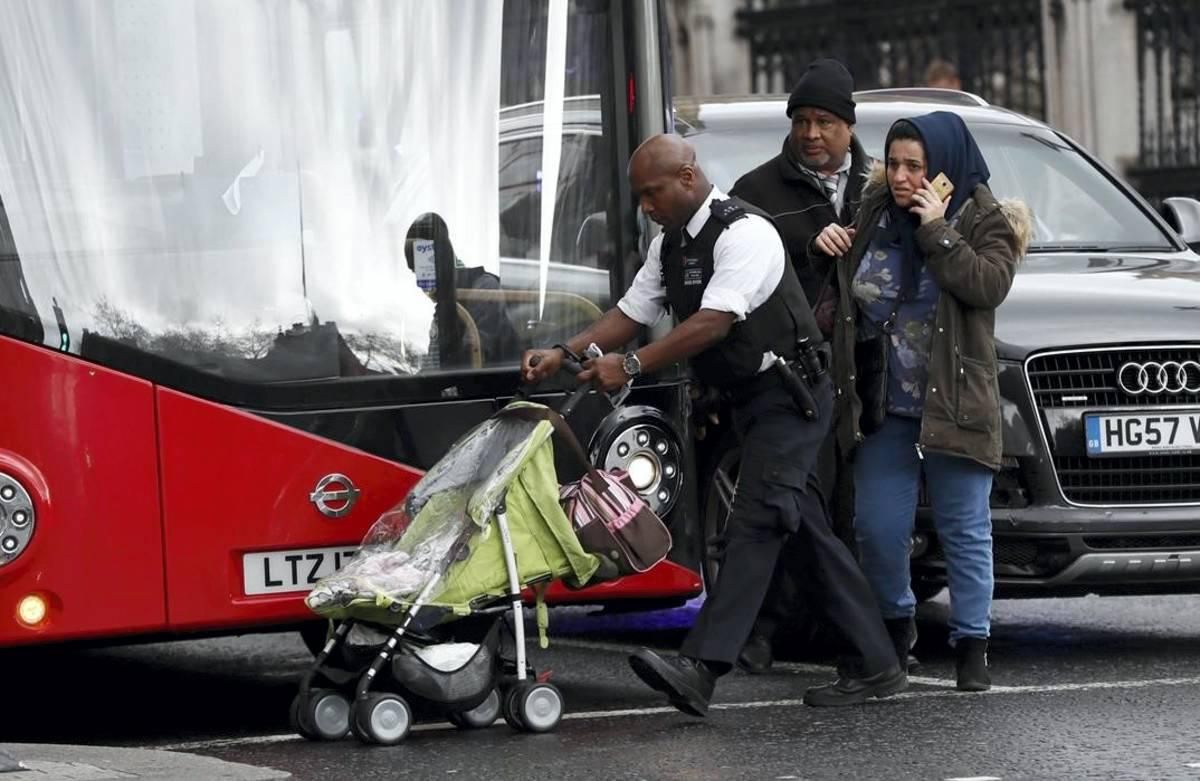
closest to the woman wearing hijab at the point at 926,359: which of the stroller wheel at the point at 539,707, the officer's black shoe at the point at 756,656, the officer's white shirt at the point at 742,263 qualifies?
the officer's white shirt at the point at 742,263

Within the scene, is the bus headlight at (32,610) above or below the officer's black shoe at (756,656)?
above

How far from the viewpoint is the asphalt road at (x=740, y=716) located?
680 centimetres

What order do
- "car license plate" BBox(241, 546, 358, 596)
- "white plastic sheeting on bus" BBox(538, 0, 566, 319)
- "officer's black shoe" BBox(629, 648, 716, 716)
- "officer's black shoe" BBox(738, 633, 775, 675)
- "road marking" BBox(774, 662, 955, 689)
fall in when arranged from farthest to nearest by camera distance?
"officer's black shoe" BBox(738, 633, 775, 675), "road marking" BBox(774, 662, 955, 689), "white plastic sheeting on bus" BBox(538, 0, 566, 319), "car license plate" BBox(241, 546, 358, 596), "officer's black shoe" BBox(629, 648, 716, 716)

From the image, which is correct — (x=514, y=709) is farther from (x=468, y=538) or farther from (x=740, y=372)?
(x=740, y=372)

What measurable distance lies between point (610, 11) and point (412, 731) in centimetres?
221

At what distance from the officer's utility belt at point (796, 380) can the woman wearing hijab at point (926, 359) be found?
30cm

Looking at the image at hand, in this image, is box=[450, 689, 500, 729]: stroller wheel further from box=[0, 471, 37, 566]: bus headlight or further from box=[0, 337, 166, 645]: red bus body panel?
box=[0, 471, 37, 566]: bus headlight

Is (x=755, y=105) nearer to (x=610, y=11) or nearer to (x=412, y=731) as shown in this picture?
(x=610, y=11)

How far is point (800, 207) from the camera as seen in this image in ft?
27.3

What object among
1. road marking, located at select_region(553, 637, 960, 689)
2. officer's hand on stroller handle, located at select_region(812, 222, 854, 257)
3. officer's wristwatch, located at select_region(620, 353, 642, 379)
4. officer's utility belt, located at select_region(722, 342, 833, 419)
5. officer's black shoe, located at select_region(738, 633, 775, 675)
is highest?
officer's hand on stroller handle, located at select_region(812, 222, 854, 257)

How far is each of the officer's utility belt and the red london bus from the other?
33cm

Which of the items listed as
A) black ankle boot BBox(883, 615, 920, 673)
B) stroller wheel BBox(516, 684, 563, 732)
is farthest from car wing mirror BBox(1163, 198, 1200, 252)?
stroller wheel BBox(516, 684, 563, 732)

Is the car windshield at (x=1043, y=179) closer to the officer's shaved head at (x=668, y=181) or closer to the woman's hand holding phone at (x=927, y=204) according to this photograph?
the woman's hand holding phone at (x=927, y=204)

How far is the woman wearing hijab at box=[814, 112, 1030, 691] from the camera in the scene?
7734mm
